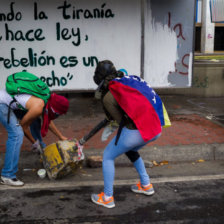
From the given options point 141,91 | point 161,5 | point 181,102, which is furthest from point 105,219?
point 181,102

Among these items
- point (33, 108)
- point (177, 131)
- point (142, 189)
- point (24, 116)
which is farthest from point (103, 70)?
point (177, 131)

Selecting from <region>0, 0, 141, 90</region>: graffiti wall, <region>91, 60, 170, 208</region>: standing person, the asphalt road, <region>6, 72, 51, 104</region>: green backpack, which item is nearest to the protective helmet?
<region>91, 60, 170, 208</region>: standing person

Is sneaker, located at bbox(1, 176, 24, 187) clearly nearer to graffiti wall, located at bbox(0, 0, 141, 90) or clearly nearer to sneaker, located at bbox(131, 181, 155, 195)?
sneaker, located at bbox(131, 181, 155, 195)

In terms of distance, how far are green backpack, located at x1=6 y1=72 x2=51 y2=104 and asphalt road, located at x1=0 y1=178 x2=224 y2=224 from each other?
109 cm

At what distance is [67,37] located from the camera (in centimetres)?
624

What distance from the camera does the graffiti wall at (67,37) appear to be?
6.05 metres

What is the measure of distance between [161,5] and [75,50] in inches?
76.3

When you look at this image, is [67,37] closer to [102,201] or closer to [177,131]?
[177,131]

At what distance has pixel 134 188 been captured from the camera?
3611 mm

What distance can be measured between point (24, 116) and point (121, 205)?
1.42m

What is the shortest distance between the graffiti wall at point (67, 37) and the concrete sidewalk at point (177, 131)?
908mm

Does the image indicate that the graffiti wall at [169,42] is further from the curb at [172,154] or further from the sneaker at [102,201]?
the sneaker at [102,201]

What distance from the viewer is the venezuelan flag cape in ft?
9.78

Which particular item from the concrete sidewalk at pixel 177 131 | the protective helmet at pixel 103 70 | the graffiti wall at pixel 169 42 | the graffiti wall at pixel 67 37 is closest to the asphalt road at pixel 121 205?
the concrete sidewalk at pixel 177 131
